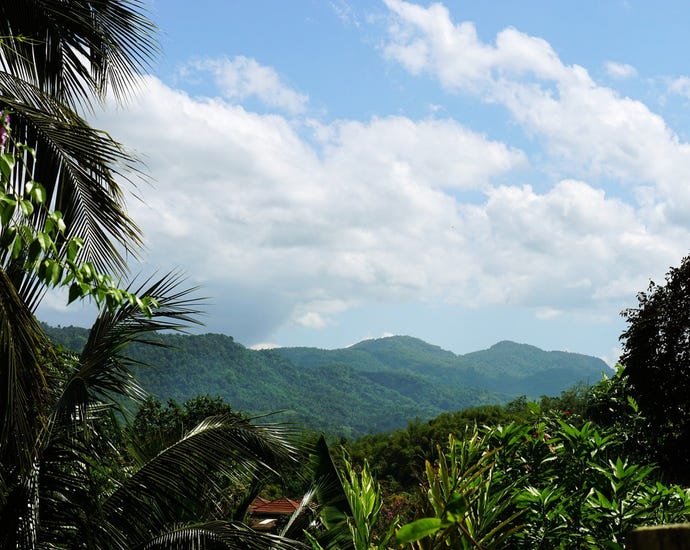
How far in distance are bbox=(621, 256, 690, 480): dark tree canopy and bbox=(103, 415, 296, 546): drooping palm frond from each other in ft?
55.4

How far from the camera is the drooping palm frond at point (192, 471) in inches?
201

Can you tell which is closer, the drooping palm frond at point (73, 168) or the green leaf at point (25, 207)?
the green leaf at point (25, 207)

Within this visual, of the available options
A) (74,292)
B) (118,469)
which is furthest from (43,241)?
(118,469)

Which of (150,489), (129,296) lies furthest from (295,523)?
(129,296)

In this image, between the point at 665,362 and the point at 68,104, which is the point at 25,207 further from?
the point at 665,362

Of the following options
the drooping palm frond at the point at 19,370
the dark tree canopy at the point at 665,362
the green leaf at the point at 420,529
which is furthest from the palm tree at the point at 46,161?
the dark tree canopy at the point at 665,362

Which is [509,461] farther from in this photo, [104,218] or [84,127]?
[84,127]

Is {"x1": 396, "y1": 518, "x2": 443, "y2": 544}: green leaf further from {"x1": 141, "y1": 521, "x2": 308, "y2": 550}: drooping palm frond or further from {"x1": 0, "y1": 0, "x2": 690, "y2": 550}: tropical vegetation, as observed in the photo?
{"x1": 141, "y1": 521, "x2": 308, "y2": 550}: drooping palm frond

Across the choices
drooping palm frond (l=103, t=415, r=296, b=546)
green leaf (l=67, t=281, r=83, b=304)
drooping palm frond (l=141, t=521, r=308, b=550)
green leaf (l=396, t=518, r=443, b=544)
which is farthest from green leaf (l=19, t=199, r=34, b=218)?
drooping palm frond (l=141, t=521, r=308, b=550)

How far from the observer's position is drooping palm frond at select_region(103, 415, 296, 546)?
5105 millimetres

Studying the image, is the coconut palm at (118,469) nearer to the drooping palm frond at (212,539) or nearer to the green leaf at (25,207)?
the drooping palm frond at (212,539)

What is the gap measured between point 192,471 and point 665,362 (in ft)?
61.1

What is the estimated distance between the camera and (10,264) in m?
4.51

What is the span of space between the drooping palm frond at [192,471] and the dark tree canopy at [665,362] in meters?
16.9
